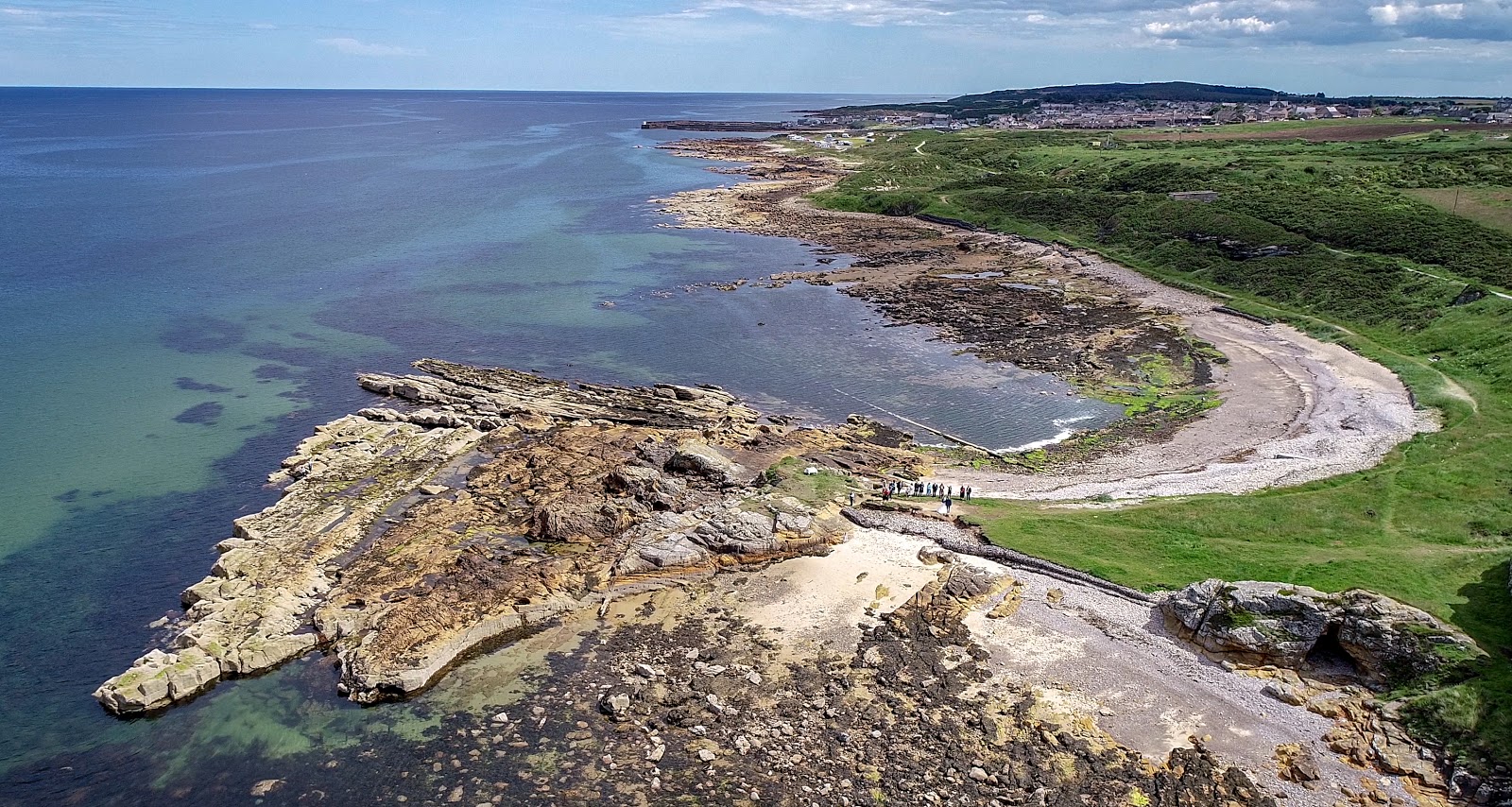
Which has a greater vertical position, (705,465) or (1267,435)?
(1267,435)

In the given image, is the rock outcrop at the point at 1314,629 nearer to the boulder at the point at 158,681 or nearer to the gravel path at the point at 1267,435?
the gravel path at the point at 1267,435

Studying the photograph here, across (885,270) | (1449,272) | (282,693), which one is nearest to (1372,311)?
(1449,272)

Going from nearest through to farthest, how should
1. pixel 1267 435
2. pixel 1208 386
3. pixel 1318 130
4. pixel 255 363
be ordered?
pixel 1267 435 → pixel 1208 386 → pixel 255 363 → pixel 1318 130

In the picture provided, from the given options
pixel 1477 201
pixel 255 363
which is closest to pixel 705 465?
pixel 255 363

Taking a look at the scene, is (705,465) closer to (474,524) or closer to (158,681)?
(474,524)

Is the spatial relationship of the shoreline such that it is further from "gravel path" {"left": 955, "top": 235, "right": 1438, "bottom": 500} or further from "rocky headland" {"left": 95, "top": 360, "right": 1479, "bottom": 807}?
"rocky headland" {"left": 95, "top": 360, "right": 1479, "bottom": 807}

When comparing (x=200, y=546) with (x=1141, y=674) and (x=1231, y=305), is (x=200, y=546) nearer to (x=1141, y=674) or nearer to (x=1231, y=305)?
(x=1141, y=674)

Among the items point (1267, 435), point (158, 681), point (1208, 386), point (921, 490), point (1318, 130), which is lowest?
point (158, 681)
